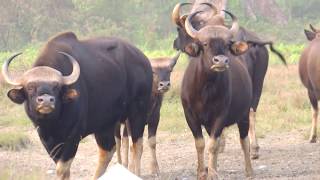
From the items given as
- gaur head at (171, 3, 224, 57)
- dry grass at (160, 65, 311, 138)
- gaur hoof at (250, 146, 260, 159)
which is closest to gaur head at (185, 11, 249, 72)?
gaur head at (171, 3, 224, 57)

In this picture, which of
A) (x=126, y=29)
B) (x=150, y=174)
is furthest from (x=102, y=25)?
(x=150, y=174)

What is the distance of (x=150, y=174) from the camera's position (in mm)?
11242

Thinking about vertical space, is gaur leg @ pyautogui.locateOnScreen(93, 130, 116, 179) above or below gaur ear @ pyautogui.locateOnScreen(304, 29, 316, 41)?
above

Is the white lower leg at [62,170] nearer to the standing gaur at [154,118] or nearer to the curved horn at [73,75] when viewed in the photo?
the curved horn at [73,75]

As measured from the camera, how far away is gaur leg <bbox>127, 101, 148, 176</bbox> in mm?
10117

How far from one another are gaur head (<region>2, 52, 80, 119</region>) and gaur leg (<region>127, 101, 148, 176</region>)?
1.91 meters

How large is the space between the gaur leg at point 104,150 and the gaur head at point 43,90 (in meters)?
1.73

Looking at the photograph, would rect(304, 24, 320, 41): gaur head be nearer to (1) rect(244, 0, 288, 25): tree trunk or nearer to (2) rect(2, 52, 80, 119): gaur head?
(2) rect(2, 52, 80, 119): gaur head

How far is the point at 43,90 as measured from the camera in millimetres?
7961

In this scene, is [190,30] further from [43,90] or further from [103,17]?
[103,17]

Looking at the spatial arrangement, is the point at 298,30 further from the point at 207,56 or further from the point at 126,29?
the point at 207,56

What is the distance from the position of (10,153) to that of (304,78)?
5430 millimetres

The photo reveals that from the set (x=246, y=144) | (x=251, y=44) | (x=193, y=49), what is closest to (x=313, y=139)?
(x=251, y=44)

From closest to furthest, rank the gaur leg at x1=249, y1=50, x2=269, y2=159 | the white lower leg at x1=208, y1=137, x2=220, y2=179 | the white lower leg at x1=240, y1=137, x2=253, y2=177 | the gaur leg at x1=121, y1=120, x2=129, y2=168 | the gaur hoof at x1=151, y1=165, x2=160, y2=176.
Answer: the white lower leg at x1=208, y1=137, x2=220, y2=179, the white lower leg at x1=240, y1=137, x2=253, y2=177, the gaur hoof at x1=151, y1=165, x2=160, y2=176, the gaur leg at x1=121, y1=120, x2=129, y2=168, the gaur leg at x1=249, y1=50, x2=269, y2=159
